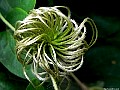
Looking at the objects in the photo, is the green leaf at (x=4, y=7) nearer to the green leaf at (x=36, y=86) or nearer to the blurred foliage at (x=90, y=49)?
the blurred foliage at (x=90, y=49)

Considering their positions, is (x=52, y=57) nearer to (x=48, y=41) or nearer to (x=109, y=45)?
(x=48, y=41)

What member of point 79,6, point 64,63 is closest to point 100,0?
point 79,6

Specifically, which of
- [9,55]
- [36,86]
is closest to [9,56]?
[9,55]

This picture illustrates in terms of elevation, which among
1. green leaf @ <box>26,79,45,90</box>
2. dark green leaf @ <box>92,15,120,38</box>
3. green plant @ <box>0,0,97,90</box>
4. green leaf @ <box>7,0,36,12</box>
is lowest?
dark green leaf @ <box>92,15,120,38</box>

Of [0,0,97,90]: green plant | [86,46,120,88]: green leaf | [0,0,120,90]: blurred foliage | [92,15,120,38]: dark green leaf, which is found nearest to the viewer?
[0,0,97,90]: green plant

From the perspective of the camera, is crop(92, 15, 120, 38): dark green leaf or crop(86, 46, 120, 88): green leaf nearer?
crop(92, 15, 120, 38): dark green leaf

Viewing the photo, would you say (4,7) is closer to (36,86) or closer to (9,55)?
(9,55)

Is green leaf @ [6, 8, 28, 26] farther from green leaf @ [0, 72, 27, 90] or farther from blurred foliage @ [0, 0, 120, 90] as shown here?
green leaf @ [0, 72, 27, 90]

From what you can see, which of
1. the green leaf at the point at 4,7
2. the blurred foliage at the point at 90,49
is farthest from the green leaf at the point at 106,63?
the green leaf at the point at 4,7

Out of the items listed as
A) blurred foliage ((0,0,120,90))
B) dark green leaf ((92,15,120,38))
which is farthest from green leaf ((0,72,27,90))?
dark green leaf ((92,15,120,38))
